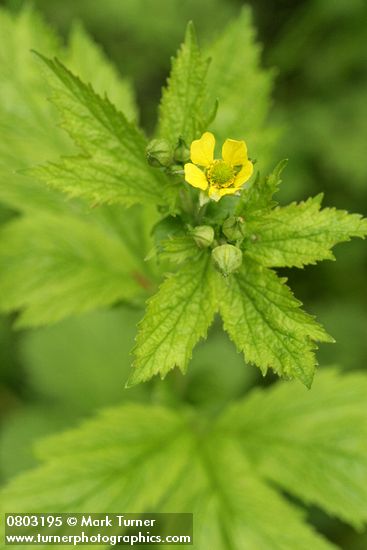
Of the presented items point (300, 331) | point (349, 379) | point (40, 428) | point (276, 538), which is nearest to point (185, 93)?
point (300, 331)

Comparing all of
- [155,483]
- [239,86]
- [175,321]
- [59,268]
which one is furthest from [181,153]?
[155,483]

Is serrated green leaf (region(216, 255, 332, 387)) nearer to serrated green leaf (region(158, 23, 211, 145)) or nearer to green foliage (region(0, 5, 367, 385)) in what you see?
green foliage (region(0, 5, 367, 385))

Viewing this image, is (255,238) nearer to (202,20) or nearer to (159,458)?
(159,458)

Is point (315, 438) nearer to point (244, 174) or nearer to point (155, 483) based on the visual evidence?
point (155, 483)

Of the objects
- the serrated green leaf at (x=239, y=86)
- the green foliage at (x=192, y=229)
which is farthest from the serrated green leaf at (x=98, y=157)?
the serrated green leaf at (x=239, y=86)

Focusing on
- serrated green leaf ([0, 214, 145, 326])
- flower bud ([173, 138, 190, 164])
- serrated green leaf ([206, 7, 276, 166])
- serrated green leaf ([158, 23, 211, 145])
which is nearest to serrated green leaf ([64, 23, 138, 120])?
serrated green leaf ([206, 7, 276, 166])

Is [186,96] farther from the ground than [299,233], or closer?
farther from the ground
